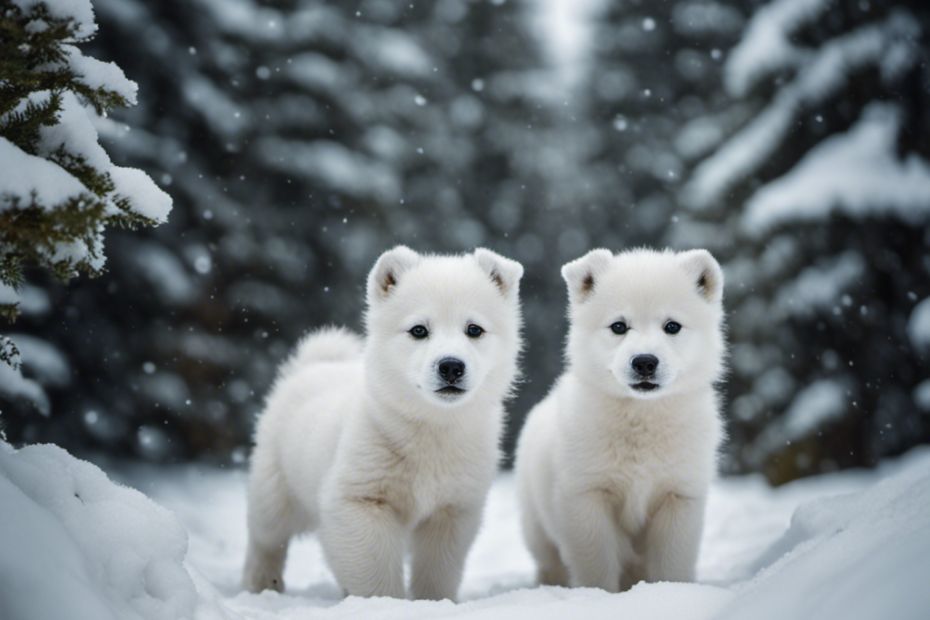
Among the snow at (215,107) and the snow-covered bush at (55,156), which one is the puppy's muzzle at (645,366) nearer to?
the snow-covered bush at (55,156)

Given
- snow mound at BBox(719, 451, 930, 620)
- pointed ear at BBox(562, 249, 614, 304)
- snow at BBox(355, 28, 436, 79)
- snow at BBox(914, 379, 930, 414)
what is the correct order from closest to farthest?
snow mound at BBox(719, 451, 930, 620) < pointed ear at BBox(562, 249, 614, 304) < snow at BBox(914, 379, 930, 414) < snow at BBox(355, 28, 436, 79)

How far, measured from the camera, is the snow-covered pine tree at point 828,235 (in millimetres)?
5762

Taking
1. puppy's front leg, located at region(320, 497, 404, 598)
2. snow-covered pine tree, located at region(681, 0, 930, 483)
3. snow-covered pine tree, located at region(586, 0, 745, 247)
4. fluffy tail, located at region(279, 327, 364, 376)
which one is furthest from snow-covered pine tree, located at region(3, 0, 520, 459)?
puppy's front leg, located at region(320, 497, 404, 598)

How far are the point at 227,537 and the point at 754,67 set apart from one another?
5.91 metres

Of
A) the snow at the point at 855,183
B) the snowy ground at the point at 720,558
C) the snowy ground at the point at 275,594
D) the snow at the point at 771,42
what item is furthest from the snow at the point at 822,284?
the snowy ground at the point at 275,594

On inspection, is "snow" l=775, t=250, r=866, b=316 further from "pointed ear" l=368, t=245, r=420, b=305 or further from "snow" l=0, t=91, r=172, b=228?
"snow" l=0, t=91, r=172, b=228

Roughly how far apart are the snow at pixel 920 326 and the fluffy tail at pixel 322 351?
14.1 ft

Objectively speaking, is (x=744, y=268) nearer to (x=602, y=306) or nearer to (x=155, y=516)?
(x=602, y=306)

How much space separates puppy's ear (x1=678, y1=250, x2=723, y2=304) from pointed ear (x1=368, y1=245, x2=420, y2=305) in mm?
1200

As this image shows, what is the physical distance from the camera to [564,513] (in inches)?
119

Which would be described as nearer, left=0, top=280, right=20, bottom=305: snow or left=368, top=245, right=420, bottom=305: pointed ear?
left=0, top=280, right=20, bottom=305: snow

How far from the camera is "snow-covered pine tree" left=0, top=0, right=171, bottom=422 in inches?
66.9

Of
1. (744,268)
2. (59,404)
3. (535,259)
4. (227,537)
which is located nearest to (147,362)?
(59,404)

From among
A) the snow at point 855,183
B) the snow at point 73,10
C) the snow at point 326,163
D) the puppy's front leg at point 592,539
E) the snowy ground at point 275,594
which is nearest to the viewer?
the snowy ground at point 275,594
